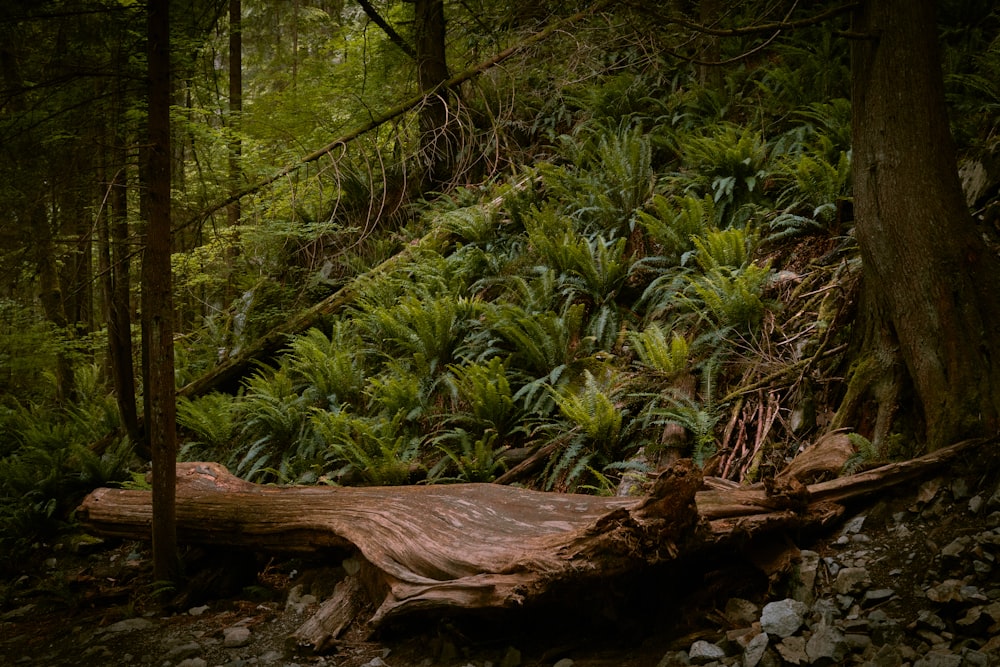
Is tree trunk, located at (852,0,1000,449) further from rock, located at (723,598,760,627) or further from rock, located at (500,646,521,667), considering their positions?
rock, located at (500,646,521,667)

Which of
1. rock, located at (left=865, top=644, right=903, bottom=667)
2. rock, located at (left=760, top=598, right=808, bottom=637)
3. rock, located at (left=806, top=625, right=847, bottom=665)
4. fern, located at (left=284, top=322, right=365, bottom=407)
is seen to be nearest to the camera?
rock, located at (left=865, top=644, right=903, bottom=667)

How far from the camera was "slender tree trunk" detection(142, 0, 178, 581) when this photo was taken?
146 inches

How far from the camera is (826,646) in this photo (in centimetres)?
228

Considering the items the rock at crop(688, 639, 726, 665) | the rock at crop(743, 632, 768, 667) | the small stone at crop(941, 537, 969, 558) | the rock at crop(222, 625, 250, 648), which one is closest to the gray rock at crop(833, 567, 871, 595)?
the small stone at crop(941, 537, 969, 558)

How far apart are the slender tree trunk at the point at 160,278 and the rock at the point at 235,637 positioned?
0.97 metres

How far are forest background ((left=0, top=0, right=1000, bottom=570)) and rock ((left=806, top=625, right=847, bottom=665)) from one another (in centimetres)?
111

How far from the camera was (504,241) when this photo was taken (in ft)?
25.3

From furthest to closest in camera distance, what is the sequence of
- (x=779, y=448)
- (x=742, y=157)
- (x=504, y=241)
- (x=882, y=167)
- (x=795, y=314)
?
(x=504, y=241) < (x=742, y=157) < (x=795, y=314) < (x=779, y=448) < (x=882, y=167)

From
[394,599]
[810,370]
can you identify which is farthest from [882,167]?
[394,599]

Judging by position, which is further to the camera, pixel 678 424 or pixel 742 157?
pixel 742 157

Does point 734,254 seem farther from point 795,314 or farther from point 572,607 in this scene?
point 572,607

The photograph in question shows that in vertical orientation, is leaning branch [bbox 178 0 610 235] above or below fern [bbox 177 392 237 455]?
above

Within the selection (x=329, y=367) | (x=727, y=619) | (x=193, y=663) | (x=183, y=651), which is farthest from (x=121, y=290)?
(x=727, y=619)

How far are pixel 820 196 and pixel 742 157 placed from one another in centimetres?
113
